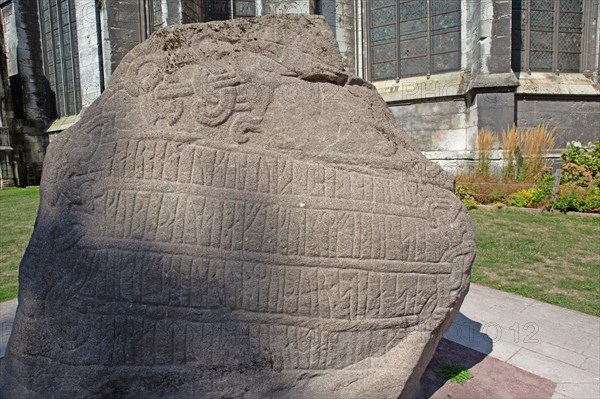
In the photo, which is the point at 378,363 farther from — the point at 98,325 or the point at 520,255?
the point at 520,255

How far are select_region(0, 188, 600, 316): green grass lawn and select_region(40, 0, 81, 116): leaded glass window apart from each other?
7902 millimetres

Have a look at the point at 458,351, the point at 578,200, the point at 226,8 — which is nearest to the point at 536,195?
the point at 578,200

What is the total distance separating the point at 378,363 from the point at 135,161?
55.8 inches

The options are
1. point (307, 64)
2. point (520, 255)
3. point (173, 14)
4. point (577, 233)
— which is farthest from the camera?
point (173, 14)

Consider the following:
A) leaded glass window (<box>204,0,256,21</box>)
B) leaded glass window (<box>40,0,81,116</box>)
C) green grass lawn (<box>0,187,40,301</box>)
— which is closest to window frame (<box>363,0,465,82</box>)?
leaded glass window (<box>204,0,256,21</box>)

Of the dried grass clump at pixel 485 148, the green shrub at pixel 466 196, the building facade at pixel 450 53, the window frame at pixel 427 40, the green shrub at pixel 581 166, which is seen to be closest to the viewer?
the green shrub at pixel 466 196

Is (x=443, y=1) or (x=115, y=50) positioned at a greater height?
(x=443, y=1)

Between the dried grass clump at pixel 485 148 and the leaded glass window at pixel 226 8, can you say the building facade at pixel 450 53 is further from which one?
the dried grass clump at pixel 485 148

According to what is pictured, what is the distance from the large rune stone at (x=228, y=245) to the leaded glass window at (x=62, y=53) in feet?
46.3

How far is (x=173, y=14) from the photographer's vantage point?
9578mm

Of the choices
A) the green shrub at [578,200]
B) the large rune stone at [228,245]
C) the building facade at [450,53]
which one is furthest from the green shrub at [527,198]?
the large rune stone at [228,245]

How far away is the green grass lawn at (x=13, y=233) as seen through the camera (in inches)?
163

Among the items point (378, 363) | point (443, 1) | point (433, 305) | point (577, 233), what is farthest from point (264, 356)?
point (443, 1)

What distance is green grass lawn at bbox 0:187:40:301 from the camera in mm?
4148
